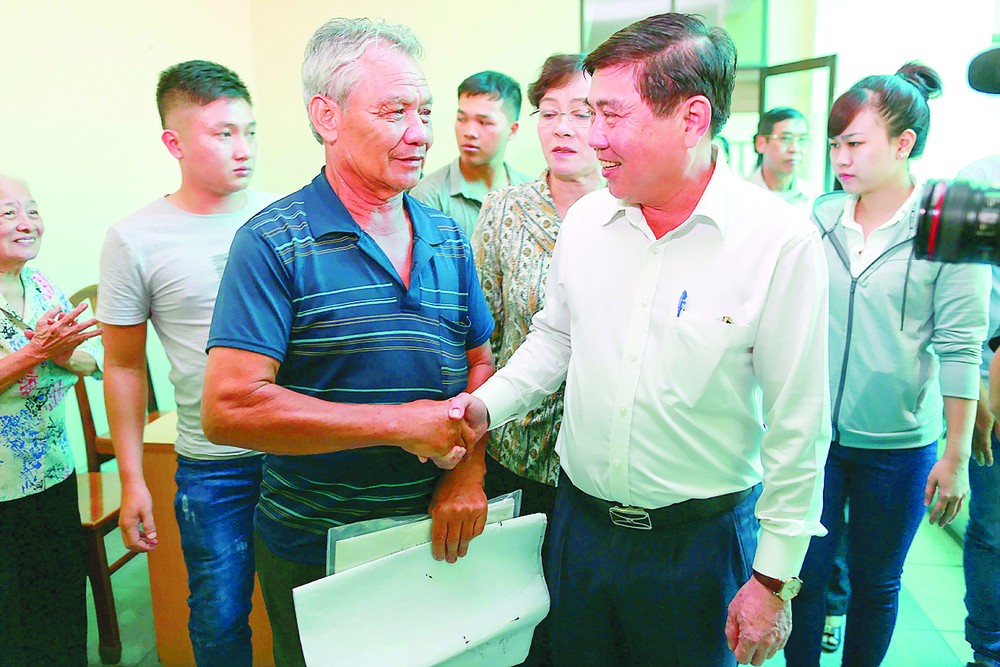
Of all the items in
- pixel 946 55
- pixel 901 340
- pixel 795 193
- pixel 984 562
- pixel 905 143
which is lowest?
pixel 984 562

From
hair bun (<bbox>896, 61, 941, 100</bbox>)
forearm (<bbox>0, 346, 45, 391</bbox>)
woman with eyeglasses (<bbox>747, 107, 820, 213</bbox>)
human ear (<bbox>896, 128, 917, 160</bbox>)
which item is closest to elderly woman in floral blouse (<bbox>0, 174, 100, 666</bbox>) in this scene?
forearm (<bbox>0, 346, 45, 391</bbox>)

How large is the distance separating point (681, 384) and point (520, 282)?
1.80ft

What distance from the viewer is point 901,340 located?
5.52ft

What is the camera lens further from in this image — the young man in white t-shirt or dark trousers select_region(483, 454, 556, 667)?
the young man in white t-shirt

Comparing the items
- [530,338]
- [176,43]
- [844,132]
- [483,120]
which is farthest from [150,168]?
[844,132]

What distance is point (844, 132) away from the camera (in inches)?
68.6

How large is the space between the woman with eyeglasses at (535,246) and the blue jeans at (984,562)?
4.32 feet

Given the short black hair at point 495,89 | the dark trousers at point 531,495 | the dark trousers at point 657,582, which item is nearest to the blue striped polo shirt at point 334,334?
the dark trousers at point 657,582

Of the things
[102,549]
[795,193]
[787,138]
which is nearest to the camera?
[102,549]

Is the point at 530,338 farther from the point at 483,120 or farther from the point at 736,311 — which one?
the point at 483,120

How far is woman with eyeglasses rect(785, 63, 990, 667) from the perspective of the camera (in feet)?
5.42

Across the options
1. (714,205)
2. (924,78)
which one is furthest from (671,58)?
(924,78)

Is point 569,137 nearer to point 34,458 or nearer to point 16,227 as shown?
point 16,227

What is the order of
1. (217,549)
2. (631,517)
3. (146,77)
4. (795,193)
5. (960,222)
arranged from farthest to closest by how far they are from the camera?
(795,193) < (146,77) < (217,549) < (631,517) < (960,222)
